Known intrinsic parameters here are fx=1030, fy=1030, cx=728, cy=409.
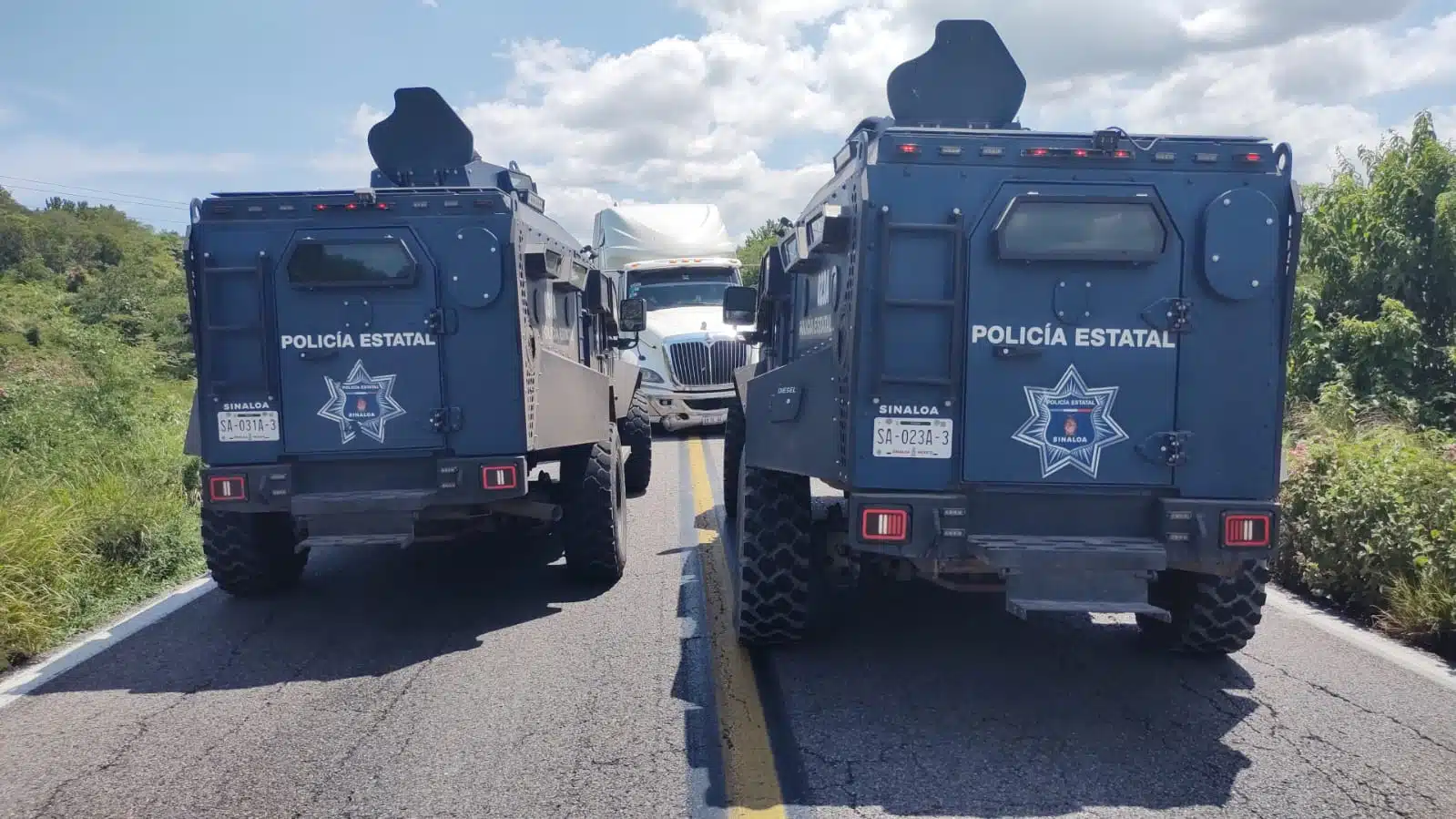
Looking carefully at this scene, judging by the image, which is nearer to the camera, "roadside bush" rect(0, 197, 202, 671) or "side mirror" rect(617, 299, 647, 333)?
"roadside bush" rect(0, 197, 202, 671)

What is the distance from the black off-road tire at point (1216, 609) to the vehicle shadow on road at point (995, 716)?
12 centimetres

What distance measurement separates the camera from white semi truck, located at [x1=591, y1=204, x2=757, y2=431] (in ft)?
50.5

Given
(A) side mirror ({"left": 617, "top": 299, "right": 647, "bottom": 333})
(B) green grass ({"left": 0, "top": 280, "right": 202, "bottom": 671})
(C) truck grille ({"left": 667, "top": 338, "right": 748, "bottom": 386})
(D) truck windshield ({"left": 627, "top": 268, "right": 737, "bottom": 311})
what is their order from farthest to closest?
1. (D) truck windshield ({"left": 627, "top": 268, "right": 737, "bottom": 311})
2. (C) truck grille ({"left": 667, "top": 338, "right": 748, "bottom": 386})
3. (A) side mirror ({"left": 617, "top": 299, "right": 647, "bottom": 333})
4. (B) green grass ({"left": 0, "top": 280, "right": 202, "bottom": 671})

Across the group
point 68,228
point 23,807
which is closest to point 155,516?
point 23,807

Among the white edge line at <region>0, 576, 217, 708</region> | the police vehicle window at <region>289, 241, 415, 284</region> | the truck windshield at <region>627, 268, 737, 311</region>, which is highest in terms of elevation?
the truck windshield at <region>627, 268, 737, 311</region>

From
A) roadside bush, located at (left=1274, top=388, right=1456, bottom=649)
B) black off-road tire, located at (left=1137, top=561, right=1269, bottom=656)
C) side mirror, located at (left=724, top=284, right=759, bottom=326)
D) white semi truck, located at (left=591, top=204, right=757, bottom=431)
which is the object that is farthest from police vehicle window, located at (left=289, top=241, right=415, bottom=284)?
white semi truck, located at (left=591, top=204, right=757, bottom=431)

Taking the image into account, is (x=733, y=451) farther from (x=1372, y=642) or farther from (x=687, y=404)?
(x=687, y=404)

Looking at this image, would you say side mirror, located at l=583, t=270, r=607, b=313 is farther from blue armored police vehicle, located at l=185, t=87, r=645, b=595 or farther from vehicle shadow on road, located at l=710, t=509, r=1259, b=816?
vehicle shadow on road, located at l=710, t=509, r=1259, b=816

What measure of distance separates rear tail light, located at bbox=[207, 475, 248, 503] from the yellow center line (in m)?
2.87

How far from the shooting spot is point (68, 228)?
47.1m

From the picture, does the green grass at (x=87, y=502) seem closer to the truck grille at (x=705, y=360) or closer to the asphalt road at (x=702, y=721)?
the asphalt road at (x=702, y=721)

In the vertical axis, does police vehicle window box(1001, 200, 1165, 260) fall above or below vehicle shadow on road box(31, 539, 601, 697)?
above

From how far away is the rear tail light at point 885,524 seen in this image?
4.60 meters

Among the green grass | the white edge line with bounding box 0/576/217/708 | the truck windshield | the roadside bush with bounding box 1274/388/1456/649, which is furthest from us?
the truck windshield
